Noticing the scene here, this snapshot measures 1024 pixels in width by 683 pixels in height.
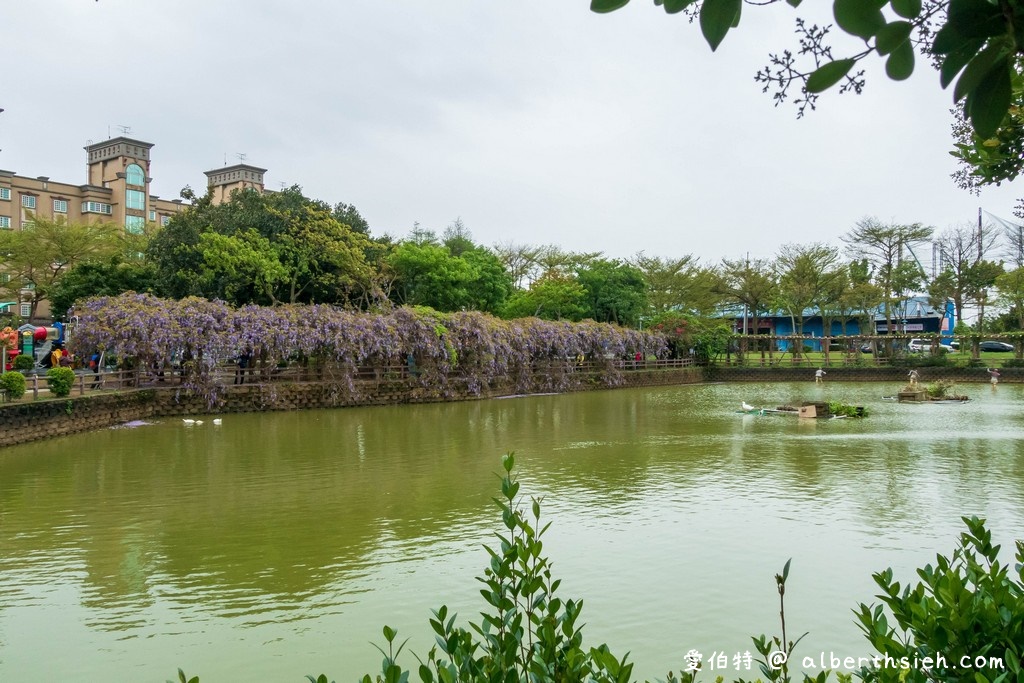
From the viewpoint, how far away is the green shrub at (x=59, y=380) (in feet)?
43.7

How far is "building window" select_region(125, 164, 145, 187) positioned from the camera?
4516 centimetres

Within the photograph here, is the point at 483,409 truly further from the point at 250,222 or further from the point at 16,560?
the point at 16,560

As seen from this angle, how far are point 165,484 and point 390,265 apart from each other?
16.8 metres

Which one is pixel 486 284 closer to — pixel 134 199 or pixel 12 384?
pixel 12 384

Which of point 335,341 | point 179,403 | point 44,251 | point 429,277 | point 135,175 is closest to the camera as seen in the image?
point 179,403

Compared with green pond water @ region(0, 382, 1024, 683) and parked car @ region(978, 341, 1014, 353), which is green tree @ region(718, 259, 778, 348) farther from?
green pond water @ region(0, 382, 1024, 683)

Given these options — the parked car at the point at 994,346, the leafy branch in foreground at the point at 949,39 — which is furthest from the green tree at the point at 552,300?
the leafy branch in foreground at the point at 949,39

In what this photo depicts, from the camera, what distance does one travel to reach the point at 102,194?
4431 cm

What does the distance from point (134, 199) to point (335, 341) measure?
33.6 meters

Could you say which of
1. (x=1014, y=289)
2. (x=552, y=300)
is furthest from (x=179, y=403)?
(x=1014, y=289)

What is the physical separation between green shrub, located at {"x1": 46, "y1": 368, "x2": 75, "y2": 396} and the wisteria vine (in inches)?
113

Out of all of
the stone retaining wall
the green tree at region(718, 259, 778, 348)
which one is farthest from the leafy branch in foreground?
the green tree at region(718, 259, 778, 348)

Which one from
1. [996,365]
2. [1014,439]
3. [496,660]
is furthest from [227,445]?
[996,365]

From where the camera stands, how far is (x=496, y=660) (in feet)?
5.81
